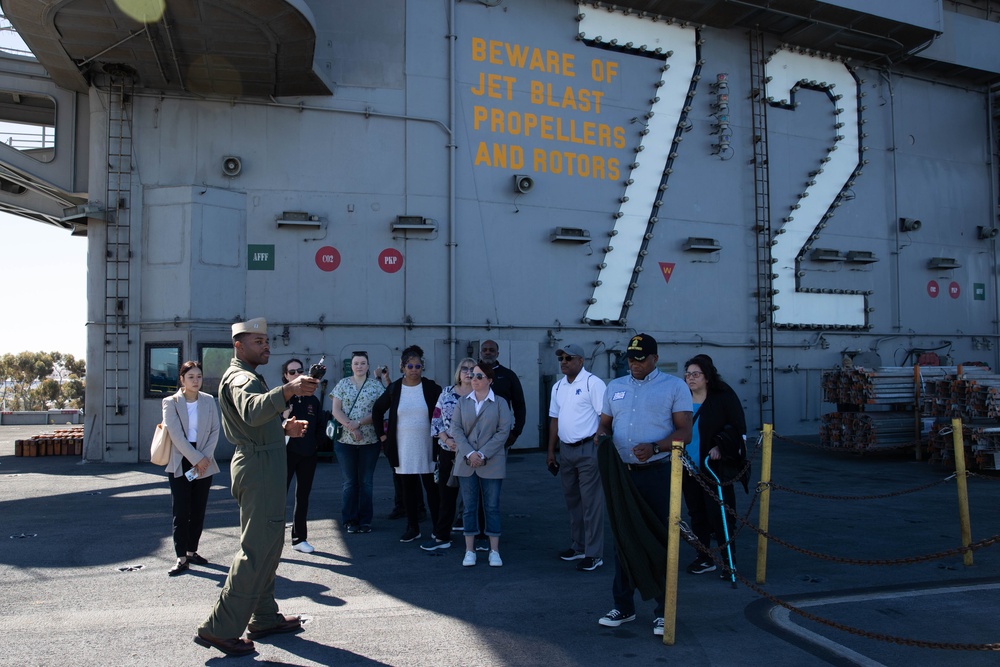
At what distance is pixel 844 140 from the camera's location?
56.9ft

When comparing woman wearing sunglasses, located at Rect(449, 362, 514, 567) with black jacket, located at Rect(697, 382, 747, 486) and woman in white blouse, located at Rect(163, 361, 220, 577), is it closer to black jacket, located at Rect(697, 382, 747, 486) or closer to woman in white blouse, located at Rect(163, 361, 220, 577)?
black jacket, located at Rect(697, 382, 747, 486)

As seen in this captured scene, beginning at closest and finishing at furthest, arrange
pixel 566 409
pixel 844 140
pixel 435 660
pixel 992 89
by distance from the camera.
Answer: pixel 435 660, pixel 566 409, pixel 844 140, pixel 992 89

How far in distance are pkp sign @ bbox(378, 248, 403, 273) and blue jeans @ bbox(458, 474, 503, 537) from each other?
7563 millimetres

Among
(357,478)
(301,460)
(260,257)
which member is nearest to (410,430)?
(357,478)

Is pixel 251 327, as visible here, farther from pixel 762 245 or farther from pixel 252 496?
pixel 762 245

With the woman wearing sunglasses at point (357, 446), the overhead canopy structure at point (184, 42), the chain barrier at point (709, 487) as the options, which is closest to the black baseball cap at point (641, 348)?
the chain barrier at point (709, 487)

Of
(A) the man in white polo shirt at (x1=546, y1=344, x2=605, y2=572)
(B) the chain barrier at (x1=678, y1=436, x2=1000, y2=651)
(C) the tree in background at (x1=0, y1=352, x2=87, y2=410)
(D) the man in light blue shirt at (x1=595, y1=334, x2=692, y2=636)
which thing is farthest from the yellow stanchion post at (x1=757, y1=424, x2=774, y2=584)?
(C) the tree in background at (x1=0, y1=352, x2=87, y2=410)

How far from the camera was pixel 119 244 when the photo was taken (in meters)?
12.6

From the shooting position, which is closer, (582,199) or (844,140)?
(582,199)

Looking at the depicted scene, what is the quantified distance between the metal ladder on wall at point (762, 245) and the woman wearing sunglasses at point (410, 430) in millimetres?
10961

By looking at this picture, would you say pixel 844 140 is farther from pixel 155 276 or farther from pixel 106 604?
pixel 106 604

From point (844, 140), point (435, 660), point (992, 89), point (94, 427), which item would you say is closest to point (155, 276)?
point (94, 427)

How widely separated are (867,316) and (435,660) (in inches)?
644

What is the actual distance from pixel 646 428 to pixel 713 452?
1234 mm
